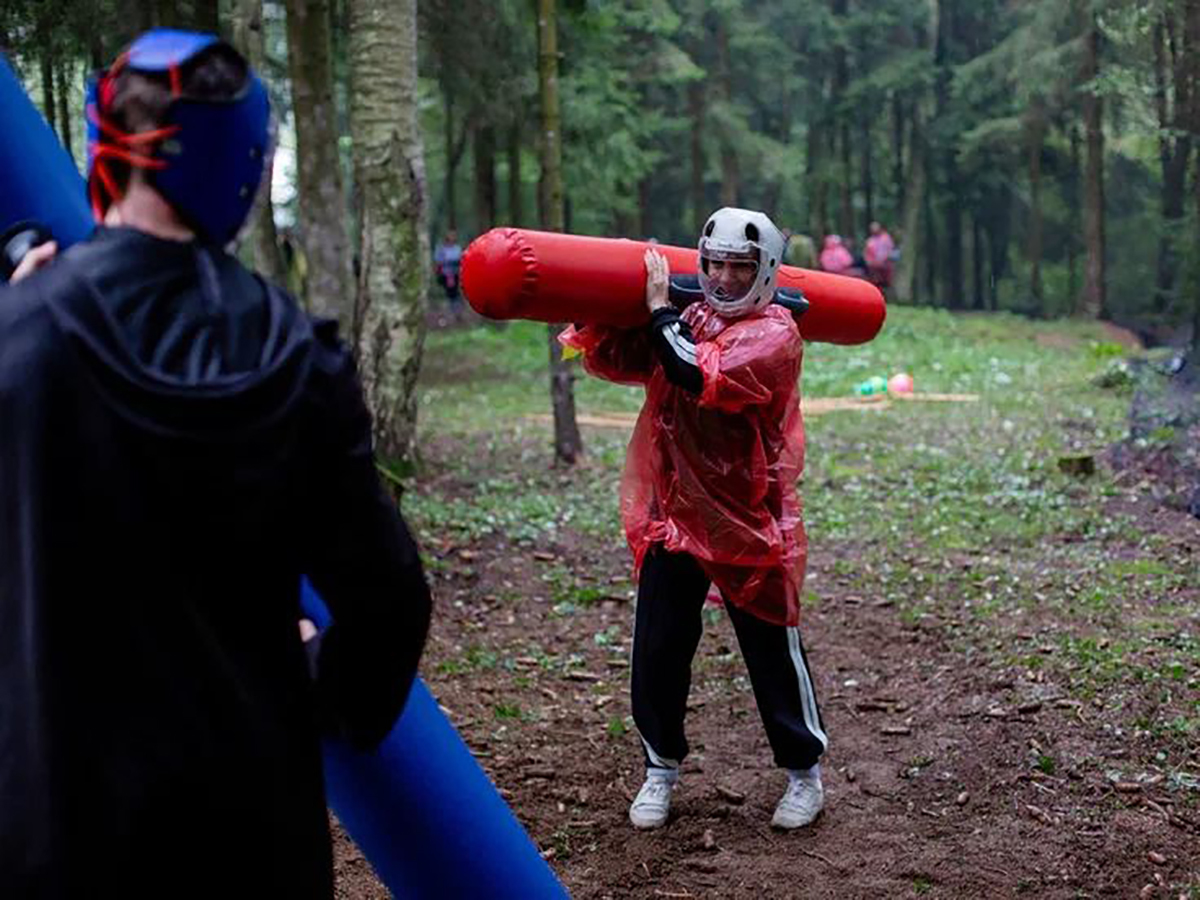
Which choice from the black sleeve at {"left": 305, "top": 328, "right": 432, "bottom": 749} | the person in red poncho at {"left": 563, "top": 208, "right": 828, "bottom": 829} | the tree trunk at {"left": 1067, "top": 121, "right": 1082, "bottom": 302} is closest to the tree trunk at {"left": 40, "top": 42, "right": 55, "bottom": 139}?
the person in red poncho at {"left": 563, "top": 208, "right": 828, "bottom": 829}

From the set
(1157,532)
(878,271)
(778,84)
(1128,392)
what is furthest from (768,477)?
(778,84)

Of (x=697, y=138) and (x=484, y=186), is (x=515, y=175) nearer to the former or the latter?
(x=484, y=186)

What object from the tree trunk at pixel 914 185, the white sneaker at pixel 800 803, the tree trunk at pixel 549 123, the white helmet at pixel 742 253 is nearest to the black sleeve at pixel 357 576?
the white helmet at pixel 742 253

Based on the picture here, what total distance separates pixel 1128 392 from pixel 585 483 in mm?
8967

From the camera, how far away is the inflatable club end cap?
4574 millimetres

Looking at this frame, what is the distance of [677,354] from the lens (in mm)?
4684

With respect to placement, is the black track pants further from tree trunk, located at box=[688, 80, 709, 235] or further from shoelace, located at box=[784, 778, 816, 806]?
tree trunk, located at box=[688, 80, 709, 235]

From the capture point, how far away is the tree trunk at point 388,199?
9562 millimetres

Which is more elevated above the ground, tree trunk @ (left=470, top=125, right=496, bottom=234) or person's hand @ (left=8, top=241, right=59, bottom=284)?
tree trunk @ (left=470, top=125, right=496, bottom=234)

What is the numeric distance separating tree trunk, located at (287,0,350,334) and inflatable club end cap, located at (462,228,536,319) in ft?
22.1

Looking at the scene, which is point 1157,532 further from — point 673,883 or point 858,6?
point 858,6

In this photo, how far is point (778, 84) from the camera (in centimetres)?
4075

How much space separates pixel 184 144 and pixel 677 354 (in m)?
2.72

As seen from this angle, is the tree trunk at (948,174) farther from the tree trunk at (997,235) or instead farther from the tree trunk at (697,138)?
the tree trunk at (697,138)
